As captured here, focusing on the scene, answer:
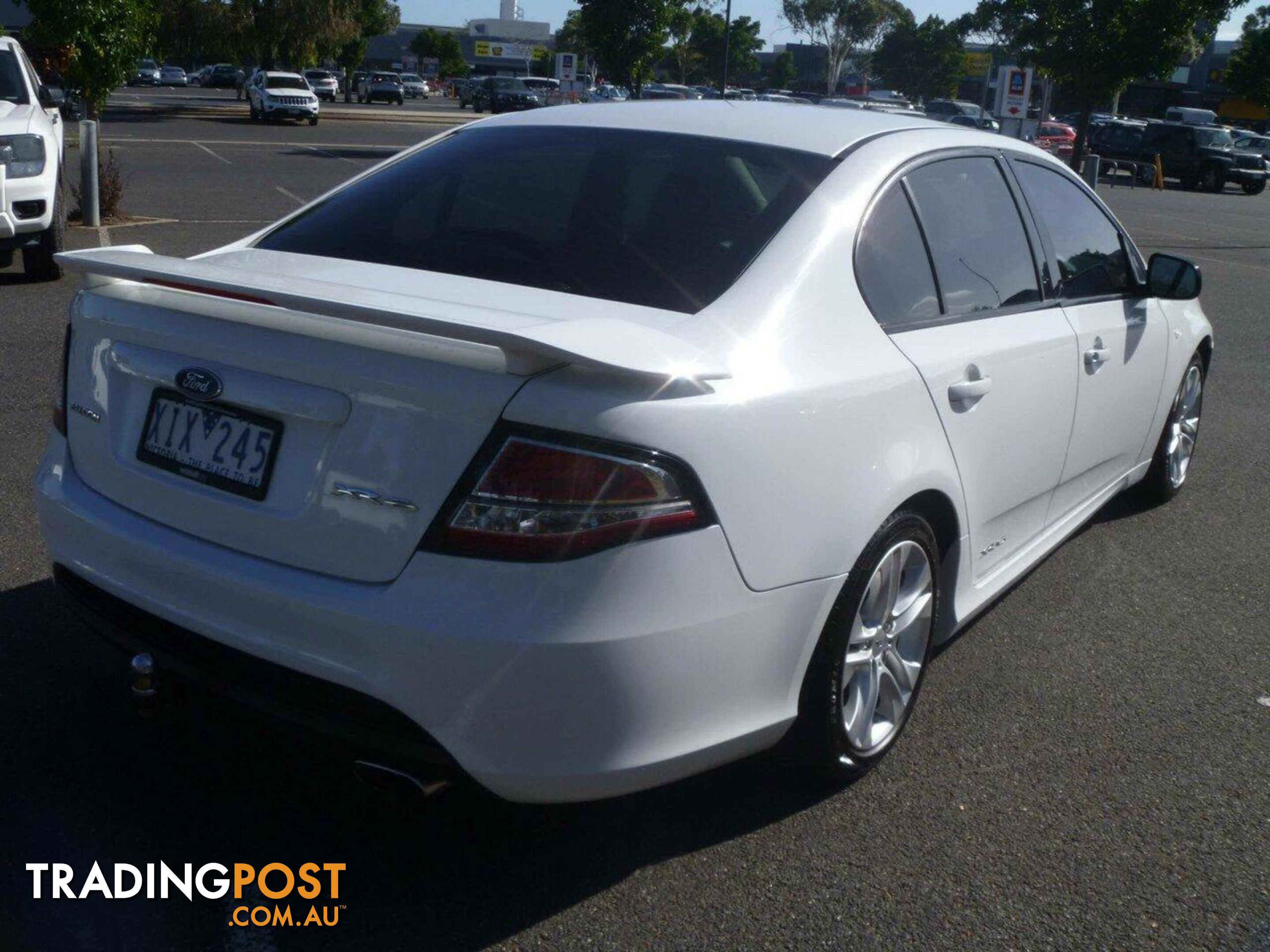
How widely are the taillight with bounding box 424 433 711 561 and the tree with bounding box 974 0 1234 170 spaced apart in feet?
103

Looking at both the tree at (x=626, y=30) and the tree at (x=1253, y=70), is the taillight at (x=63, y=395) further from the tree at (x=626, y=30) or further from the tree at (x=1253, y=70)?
the tree at (x=1253, y=70)

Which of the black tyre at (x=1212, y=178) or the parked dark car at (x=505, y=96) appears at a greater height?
the parked dark car at (x=505, y=96)

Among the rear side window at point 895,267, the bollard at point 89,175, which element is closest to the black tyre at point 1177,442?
the rear side window at point 895,267

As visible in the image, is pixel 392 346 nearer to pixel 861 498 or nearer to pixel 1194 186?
pixel 861 498

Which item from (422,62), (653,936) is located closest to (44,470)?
(653,936)

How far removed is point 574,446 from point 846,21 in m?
106

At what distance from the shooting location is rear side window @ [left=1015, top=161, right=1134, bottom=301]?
4.27 meters

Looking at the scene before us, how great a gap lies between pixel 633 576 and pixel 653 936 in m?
0.78

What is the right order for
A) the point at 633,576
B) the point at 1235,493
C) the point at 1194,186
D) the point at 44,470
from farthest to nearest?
the point at 1194,186
the point at 1235,493
the point at 44,470
the point at 633,576

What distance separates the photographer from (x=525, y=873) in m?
2.88

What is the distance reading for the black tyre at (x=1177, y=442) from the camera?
18.4ft

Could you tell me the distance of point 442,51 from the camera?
373 ft

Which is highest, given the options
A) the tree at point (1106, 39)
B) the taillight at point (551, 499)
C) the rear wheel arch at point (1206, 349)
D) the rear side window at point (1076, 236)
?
the tree at point (1106, 39)

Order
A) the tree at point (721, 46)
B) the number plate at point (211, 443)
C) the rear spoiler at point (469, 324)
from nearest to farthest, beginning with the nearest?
the rear spoiler at point (469, 324) → the number plate at point (211, 443) → the tree at point (721, 46)
